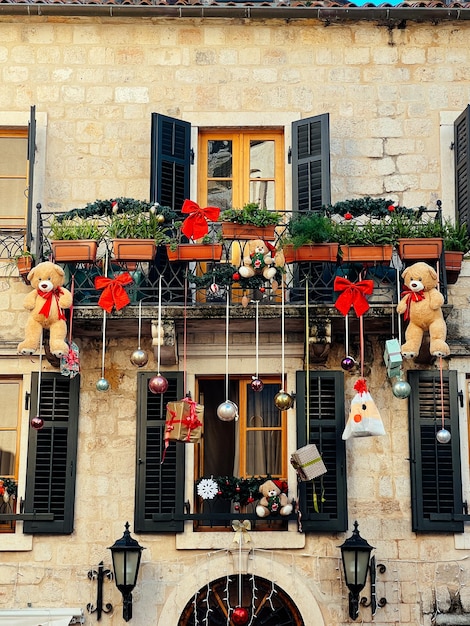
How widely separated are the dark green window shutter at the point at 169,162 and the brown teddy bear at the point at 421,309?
8.83 feet

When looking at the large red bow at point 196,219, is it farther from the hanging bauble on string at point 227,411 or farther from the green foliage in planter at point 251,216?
the hanging bauble on string at point 227,411

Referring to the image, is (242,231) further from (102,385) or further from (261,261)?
(102,385)

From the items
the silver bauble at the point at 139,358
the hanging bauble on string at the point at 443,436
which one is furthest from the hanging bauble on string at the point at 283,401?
the hanging bauble on string at the point at 443,436

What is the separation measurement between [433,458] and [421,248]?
209 centimetres

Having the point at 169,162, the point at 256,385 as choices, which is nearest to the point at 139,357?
the point at 256,385

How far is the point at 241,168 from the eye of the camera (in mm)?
14461

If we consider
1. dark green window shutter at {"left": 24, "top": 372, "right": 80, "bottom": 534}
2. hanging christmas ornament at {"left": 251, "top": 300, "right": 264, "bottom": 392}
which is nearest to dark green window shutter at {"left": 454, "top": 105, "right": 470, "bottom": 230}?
hanging christmas ornament at {"left": 251, "top": 300, "right": 264, "bottom": 392}

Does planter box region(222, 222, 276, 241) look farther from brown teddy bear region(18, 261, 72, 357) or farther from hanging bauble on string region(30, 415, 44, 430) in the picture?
hanging bauble on string region(30, 415, 44, 430)

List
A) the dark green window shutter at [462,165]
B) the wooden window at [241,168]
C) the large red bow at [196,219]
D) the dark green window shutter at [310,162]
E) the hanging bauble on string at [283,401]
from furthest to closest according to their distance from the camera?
1. the wooden window at [241,168]
2. the dark green window shutter at [310,162]
3. the dark green window shutter at [462,165]
4. the large red bow at [196,219]
5. the hanging bauble on string at [283,401]

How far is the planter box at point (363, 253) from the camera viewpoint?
13.1m

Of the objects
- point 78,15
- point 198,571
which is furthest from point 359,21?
point 198,571

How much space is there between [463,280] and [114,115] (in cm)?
416

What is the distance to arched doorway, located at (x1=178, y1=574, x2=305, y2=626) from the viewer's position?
42.4ft

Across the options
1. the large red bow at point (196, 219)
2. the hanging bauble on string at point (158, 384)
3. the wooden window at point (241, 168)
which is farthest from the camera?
the wooden window at point (241, 168)
